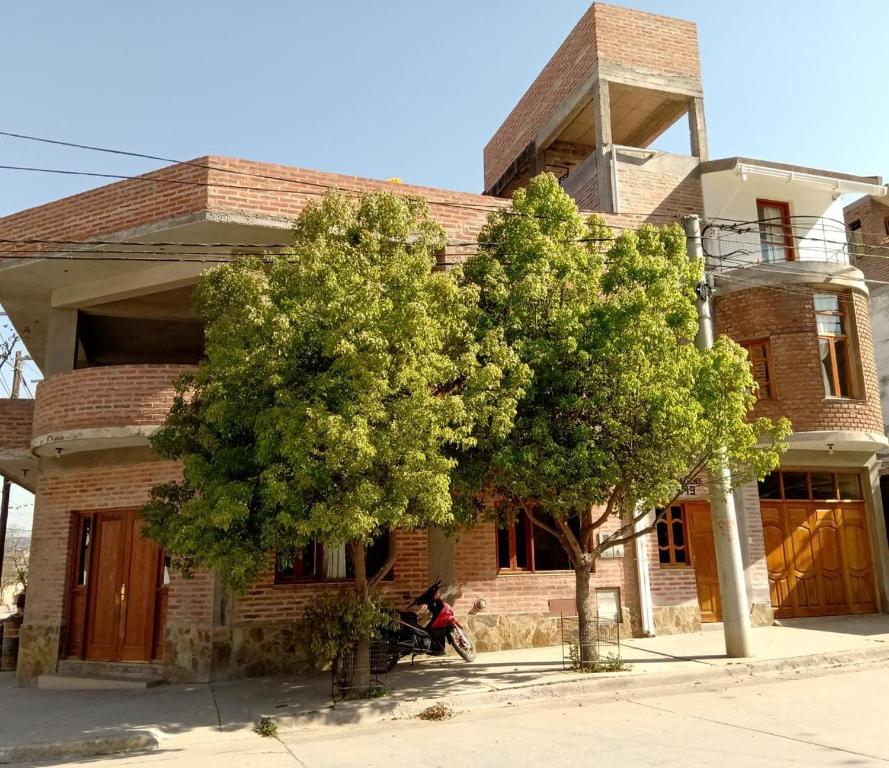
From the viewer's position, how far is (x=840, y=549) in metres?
15.2

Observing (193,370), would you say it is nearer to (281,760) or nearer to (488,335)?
(488,335)

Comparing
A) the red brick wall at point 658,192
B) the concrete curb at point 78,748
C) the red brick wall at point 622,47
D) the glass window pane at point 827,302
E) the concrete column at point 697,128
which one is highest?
the red brick wall at point 622,47

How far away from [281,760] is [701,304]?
8.41 metres

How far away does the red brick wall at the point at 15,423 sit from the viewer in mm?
12891

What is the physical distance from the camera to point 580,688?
9227mm

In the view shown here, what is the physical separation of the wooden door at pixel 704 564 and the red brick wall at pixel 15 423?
39.7 ft

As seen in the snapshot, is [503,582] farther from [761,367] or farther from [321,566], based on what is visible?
[761,367]

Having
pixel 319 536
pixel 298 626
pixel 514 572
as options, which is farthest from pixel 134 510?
pixel 514 572

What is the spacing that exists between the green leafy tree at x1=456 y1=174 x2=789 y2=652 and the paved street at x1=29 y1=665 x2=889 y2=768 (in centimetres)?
210

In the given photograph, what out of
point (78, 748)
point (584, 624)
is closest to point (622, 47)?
point (584, 624)

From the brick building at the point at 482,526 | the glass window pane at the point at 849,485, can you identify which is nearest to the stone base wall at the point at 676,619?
the brick building at the point at 482,526

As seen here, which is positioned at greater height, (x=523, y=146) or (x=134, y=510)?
(x=523, y=146)

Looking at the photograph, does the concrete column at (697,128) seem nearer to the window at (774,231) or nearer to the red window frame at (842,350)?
the window at (774,231)

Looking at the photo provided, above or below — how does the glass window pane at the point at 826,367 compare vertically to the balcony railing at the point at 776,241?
below
